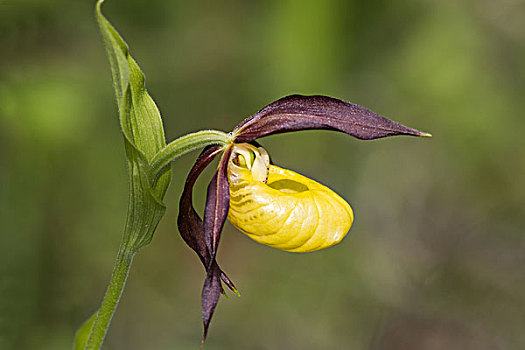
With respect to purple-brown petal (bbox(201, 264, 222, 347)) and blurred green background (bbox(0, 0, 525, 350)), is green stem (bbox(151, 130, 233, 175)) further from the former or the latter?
blurred green background (bbox(0, 0, 525, 350))

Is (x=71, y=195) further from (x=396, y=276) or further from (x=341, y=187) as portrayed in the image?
(x=396, y=276)

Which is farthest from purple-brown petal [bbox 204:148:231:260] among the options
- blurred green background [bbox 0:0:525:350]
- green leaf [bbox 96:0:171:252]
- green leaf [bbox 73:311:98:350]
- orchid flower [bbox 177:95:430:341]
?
blurred green background [bbox 0:0:525:350]

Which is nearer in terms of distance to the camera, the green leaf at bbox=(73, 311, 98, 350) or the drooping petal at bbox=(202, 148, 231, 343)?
the drooping petal at bbox=(202, 148, 231, 343)

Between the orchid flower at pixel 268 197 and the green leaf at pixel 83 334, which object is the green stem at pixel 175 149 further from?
the green leaf at pixel 83 334

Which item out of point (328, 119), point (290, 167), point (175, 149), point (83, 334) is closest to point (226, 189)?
point (175, 149)

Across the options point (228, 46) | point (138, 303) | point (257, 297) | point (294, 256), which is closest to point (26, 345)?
point (138, 303)

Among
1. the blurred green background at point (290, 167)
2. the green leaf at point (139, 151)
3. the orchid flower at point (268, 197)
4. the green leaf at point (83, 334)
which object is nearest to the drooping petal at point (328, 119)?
the orchid flower at point (268, 197)

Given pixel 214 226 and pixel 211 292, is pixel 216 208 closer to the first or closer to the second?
pixel 214 226
